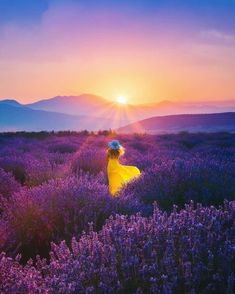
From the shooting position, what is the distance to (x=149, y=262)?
7.36 feet

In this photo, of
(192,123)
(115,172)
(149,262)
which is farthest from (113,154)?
(192,123)

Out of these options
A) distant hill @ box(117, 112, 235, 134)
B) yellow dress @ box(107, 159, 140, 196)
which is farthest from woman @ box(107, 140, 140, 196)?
distant hill @ box(117, 112, 235, 134)

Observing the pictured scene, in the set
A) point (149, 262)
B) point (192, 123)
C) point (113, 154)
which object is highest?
point (113, 154)

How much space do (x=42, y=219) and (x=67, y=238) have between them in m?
0.27

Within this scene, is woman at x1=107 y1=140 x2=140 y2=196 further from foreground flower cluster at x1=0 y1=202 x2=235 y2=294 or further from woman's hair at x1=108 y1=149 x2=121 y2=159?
foreground flower cluster at x1=0 y1=202 x2=235 y2=294

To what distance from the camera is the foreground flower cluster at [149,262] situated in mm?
2066

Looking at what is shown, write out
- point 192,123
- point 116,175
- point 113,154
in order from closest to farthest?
point 116,175, point 113,154, point 192,123

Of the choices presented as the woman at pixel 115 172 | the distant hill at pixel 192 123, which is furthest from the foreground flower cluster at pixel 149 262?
the distant hill at pixel 192 123

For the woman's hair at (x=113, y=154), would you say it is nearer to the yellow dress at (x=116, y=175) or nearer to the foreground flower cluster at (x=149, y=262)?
the yellow dress at (x=116, y=175)

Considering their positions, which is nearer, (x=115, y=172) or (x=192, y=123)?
(x=115, y=172)

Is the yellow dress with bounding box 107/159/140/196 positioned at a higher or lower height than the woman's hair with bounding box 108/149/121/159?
lower

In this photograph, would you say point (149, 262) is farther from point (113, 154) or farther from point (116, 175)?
point (113, 154)

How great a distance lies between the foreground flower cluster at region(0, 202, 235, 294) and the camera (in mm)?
2066

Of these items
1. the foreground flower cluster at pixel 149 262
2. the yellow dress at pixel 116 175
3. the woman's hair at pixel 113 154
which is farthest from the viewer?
the woman's hair at pixel 113 154
